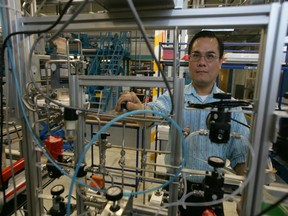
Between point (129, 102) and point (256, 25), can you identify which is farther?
point (129, 102)

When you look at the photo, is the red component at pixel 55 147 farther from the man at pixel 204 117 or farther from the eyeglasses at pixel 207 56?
the eyeglasses at pixel 207 56

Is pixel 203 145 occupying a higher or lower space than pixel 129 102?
lower

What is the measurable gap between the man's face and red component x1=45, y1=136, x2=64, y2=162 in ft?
2.86

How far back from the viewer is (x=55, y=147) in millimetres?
896

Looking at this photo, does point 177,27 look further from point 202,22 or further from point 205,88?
point 205,88

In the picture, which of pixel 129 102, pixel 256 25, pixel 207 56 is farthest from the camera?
pixel 207 56

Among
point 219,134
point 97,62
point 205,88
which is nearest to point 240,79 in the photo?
point 97,62

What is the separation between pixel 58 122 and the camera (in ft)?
3.01

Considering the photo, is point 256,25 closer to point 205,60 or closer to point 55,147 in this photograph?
point 205,60

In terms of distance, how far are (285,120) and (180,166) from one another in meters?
0.37

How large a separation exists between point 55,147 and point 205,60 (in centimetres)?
95

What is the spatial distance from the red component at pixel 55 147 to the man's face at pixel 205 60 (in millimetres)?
871

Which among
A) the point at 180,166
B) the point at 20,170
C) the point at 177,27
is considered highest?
the point at 177,27

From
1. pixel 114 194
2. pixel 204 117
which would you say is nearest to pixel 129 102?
pixel 114 194
